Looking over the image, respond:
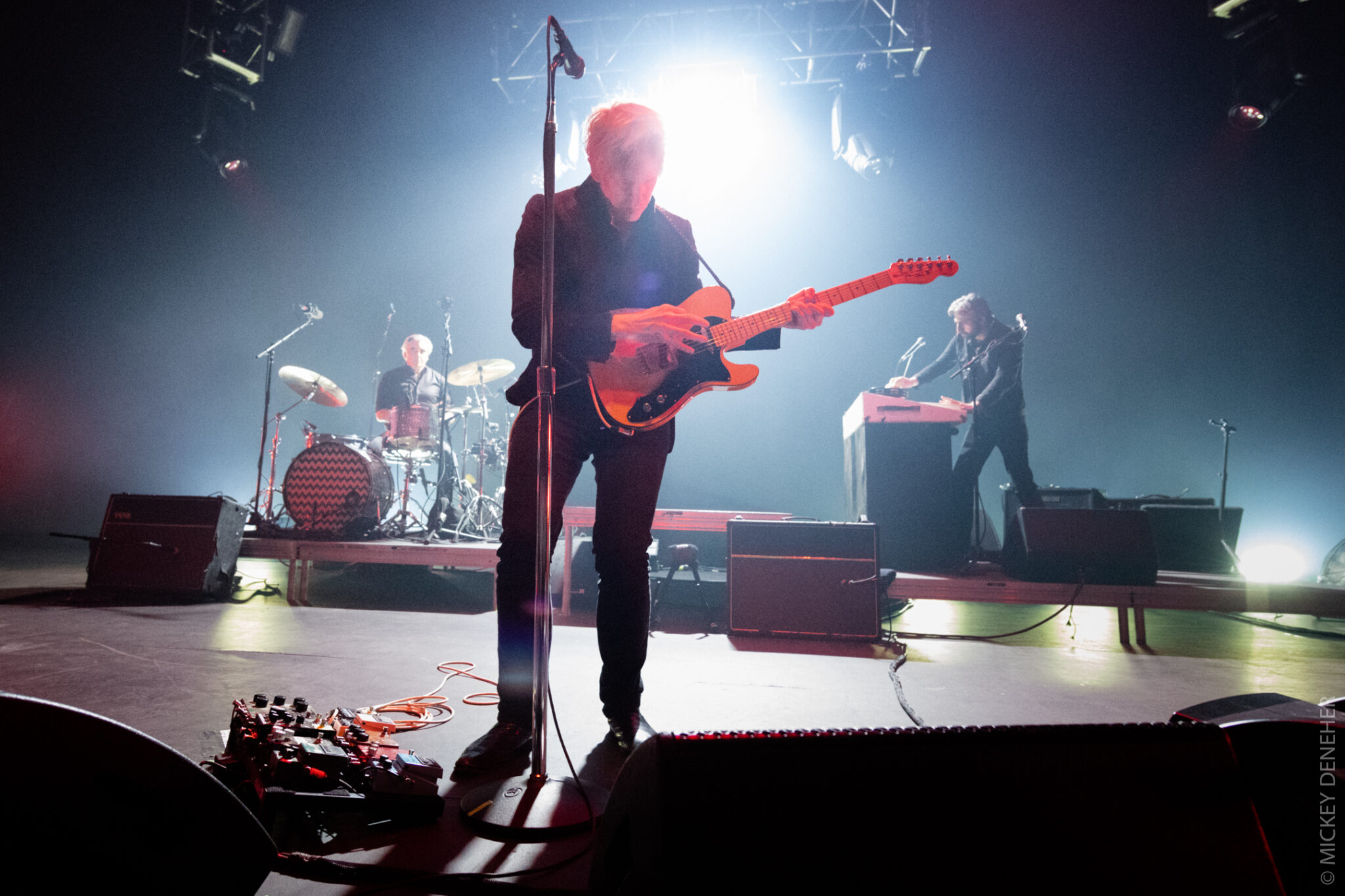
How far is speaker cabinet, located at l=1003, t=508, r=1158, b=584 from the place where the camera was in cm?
349

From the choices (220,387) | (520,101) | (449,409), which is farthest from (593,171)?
(220,387)

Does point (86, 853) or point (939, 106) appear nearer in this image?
point (86, 853)

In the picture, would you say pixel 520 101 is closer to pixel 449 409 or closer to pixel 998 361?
pixel 449 409

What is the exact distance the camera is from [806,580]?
3354 millimetres

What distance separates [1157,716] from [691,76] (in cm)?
630

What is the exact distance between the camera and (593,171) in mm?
1882

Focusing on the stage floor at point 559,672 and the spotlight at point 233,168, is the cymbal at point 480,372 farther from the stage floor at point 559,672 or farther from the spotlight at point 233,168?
the spotlight at point 233,168

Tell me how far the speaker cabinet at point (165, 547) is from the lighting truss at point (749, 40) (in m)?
4.95

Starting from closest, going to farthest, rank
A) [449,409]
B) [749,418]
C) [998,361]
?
1. [998,361]
2. [449,409]
3. [749,418]

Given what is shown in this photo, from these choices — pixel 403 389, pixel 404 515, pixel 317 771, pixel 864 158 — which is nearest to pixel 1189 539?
pixel 864 158

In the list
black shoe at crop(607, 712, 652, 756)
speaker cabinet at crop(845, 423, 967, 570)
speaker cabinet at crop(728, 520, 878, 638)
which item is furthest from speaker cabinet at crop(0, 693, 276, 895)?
speaker cabinet at crop(845, 423, 967, 570)

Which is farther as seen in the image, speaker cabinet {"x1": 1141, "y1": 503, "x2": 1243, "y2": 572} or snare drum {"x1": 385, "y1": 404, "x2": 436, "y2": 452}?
snare drum {"x1": 385, "y1": 404, "x2": 436, "y2": 452}

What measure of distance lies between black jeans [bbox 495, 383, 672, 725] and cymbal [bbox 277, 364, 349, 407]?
16.3 feet

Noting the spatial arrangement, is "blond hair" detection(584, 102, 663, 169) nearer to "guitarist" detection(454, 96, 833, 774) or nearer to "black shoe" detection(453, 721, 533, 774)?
"guitarist" detection(454, 96, 833, 774)
